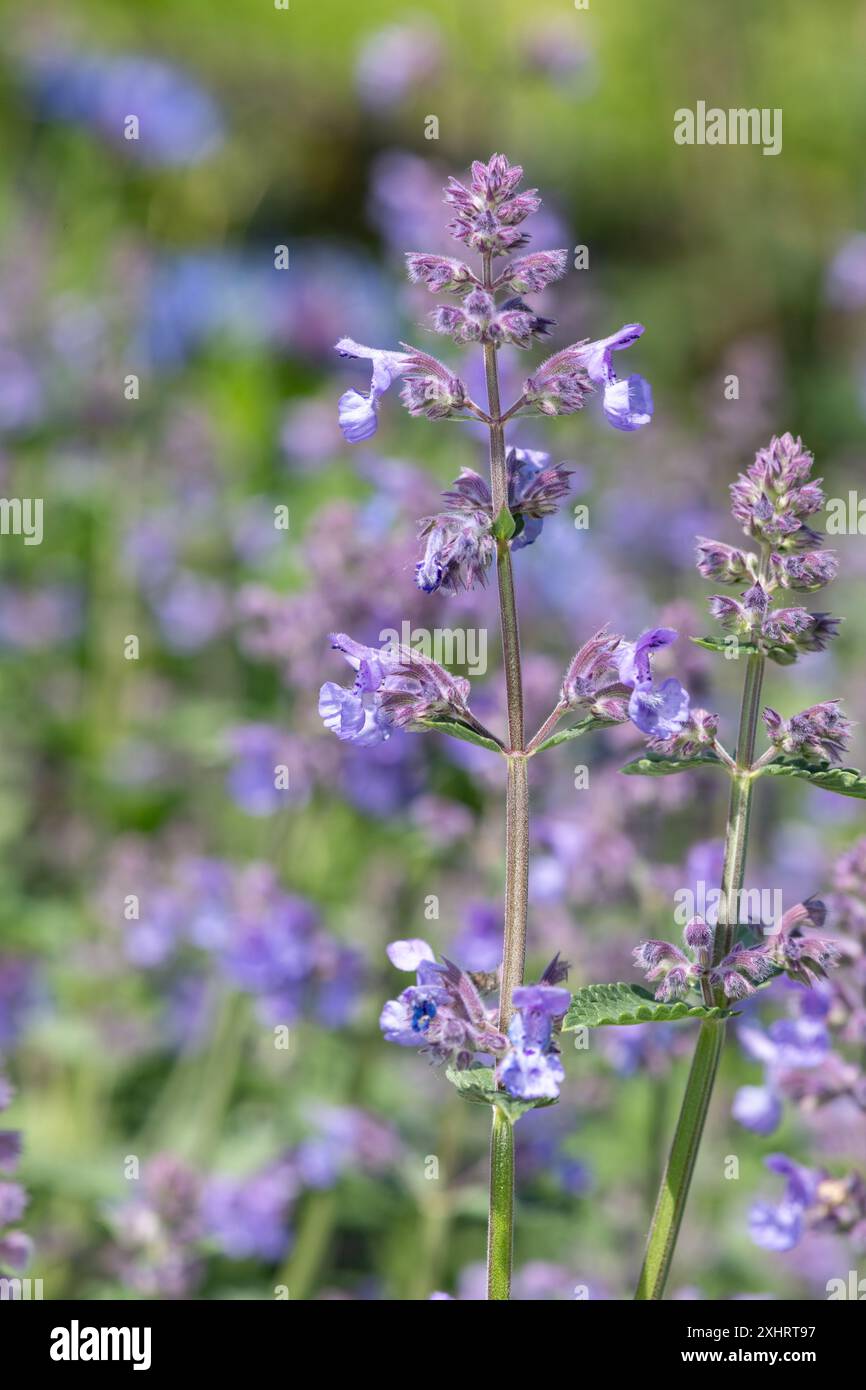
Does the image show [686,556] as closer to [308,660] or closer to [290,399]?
[308,660]

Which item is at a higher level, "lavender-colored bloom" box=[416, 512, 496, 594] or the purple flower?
"lavender-colored bloom" box=[416, 512, 496, 594]

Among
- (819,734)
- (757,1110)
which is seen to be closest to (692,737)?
(819,734)

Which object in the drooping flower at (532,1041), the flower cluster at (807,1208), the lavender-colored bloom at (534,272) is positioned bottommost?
the flower cluster at (807,1208)

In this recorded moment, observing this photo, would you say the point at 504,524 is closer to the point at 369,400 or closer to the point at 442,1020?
the point at 369,400

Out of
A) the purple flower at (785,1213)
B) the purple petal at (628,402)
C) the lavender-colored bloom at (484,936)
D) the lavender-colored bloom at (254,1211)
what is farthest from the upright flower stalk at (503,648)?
the lavender-colored bloom at (254,1211)

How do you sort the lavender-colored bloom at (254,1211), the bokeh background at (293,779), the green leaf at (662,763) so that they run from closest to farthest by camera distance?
the green leaf at (662,763), the bokeh background at (293,779), the lavender-colored bloom at (254,1211)

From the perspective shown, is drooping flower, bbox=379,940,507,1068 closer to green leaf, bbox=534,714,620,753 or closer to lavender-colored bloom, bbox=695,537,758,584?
green leaf, bbox=534,714,620,753

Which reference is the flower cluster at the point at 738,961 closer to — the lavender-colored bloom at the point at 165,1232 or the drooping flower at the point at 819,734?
the drooping flower at the point at 819,734

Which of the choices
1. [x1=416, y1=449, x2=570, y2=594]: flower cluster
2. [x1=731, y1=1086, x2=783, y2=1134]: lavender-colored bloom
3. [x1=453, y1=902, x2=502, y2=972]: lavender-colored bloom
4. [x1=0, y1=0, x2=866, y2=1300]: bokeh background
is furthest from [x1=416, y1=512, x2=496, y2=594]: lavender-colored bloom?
[x1=453, y1=902, x2=502, y2=972]: lavender-colored bloom
